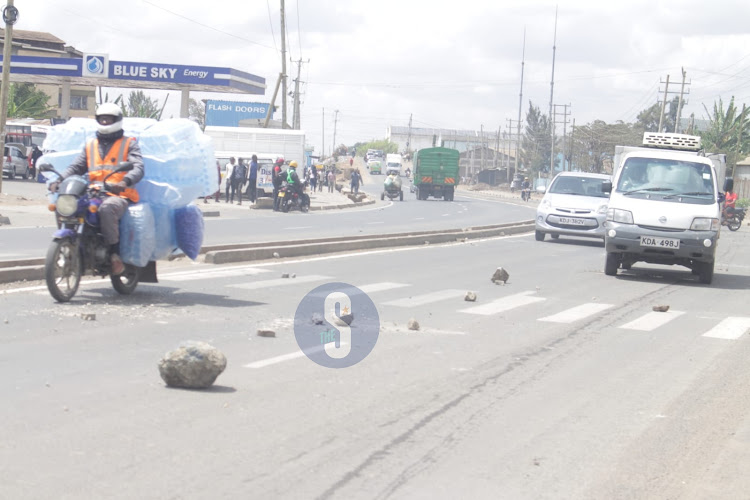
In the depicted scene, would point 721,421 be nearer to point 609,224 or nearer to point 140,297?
point 140,297

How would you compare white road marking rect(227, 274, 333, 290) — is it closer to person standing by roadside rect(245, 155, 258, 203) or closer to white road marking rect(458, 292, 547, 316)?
white road marking rect(458, 292, 547, 316)

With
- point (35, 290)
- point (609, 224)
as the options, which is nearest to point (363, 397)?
point (35, 290)

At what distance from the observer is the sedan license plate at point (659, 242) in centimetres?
1504

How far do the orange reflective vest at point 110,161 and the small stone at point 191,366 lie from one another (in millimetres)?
3791

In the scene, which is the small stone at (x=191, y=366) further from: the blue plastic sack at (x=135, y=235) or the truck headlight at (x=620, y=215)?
the truck headlight at (x=620, y=215)

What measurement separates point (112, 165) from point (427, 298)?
4312 millimetres

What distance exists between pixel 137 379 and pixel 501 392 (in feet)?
8.29

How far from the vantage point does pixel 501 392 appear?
6832 mm

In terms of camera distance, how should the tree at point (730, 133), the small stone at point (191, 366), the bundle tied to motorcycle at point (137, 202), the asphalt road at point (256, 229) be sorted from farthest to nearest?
1. the tree at point (730, 133)
2. the asphalt road at point (256, 229)
3. the bundle tied to motorcycle at point (137, 202)
4. the small stone at point (191, 366)

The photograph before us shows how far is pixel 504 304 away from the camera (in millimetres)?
11883

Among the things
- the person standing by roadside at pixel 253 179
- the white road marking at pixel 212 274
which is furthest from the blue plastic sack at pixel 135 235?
the person standing by roadside at pixel 253 179

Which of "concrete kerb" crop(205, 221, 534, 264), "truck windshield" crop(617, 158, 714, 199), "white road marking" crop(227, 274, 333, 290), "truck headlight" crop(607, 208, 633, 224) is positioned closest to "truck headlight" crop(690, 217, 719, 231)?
"truck windshield" crop(617, 158, 714, 199)

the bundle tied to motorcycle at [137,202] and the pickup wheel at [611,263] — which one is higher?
the bundle tied to motorcycle at [137,202]
